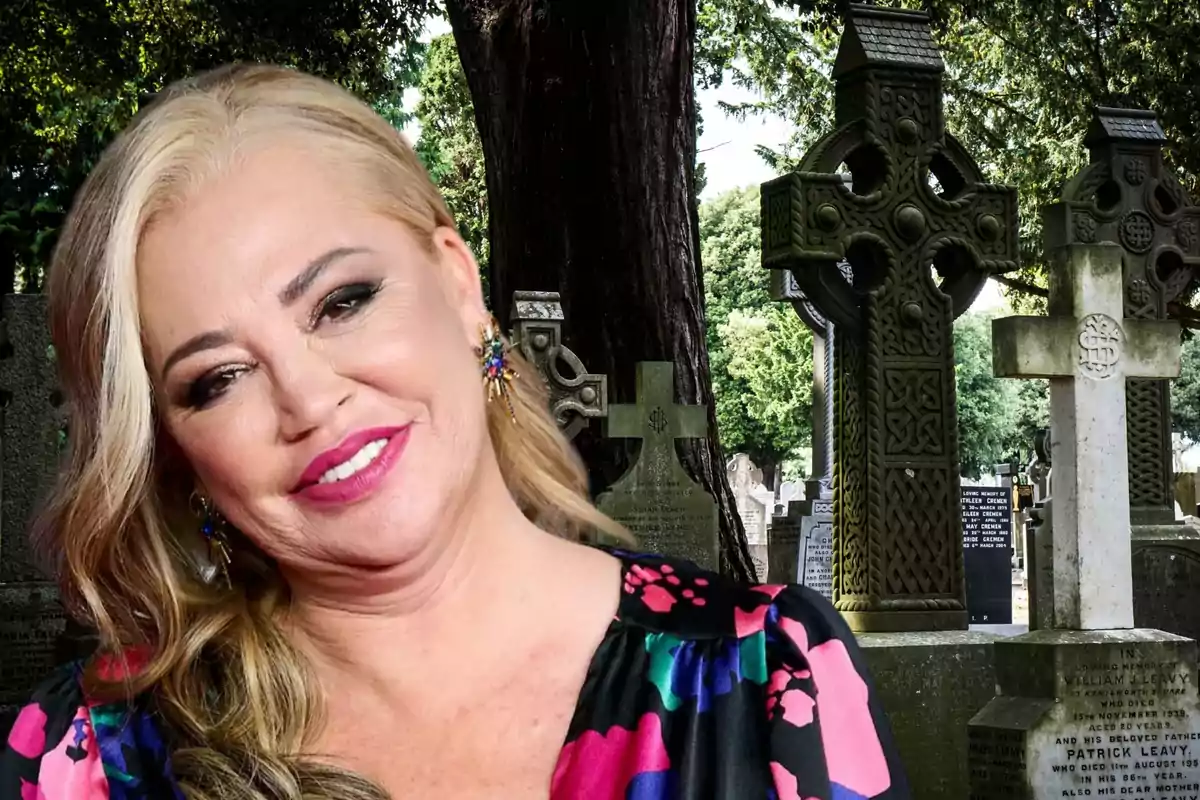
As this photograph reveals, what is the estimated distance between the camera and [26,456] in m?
9.63

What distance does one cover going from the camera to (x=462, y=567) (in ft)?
6.15

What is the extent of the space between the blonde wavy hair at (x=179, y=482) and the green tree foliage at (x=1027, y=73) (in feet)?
45.7

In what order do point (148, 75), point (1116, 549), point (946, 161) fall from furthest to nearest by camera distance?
point (148, 75) → point (946, 161) → point (1116, 549)

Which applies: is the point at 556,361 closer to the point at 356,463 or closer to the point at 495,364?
the point at 495,364

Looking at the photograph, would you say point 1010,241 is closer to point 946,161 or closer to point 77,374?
point 946,161

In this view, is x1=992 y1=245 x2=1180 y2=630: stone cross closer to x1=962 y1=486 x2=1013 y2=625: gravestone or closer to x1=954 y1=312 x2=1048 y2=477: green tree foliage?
x1=962 y1=486 x2=1013 y2=625: gravestone

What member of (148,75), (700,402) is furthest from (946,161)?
(148,75)

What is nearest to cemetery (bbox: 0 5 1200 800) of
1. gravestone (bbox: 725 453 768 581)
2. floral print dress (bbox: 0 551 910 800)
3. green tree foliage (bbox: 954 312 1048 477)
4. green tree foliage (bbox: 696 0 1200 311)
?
floral print dress (bbox: 0 551 910 800)

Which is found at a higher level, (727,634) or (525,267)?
(525,267)

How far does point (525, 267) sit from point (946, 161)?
2.93 metres

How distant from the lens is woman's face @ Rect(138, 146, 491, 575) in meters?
1.74

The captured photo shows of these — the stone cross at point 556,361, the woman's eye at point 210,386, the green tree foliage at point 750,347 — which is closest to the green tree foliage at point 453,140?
the stone cross at point 556,361

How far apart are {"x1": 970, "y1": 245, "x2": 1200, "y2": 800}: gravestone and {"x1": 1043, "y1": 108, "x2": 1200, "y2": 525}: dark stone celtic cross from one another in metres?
3.79

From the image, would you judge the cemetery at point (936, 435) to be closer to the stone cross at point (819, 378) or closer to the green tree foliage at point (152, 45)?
the stone cross at point (819, 378)
